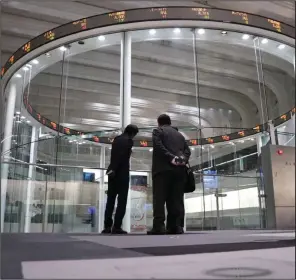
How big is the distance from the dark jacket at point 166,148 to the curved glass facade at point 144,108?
2734mm

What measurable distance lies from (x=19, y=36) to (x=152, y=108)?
411 cm

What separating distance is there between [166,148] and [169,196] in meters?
0.50

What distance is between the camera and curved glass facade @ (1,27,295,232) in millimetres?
6387

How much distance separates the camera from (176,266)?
1057 mm

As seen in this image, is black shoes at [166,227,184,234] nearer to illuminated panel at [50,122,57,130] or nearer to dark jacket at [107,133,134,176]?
dark jacket at [107,133,134,176]

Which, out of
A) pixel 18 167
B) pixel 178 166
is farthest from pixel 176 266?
pixel 18 167

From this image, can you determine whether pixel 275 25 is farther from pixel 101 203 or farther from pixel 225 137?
pixel 101 203

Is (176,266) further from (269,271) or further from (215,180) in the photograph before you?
(215,180)

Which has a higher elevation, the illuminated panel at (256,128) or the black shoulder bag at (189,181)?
the illuminated panel at (256,128)

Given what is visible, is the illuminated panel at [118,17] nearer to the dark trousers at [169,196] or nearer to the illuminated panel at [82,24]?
the illuminated panel at [82,24]

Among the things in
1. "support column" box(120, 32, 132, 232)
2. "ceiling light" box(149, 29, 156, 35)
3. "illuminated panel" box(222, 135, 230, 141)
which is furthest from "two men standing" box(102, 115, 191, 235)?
"illuminated panel" box(222, 135, 230, 141)

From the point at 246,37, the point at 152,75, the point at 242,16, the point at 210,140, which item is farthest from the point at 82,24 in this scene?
the point at 210,140

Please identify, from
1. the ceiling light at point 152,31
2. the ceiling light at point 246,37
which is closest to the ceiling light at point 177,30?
the ceiling light at point 152,31

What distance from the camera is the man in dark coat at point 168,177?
134 inches
